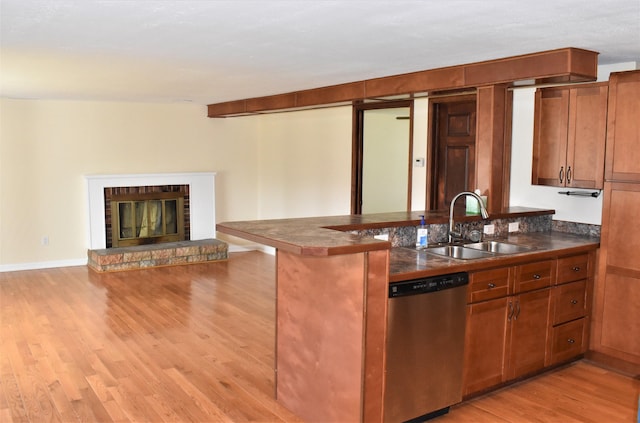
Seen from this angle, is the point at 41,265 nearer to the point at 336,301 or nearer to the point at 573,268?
the point at 336,301

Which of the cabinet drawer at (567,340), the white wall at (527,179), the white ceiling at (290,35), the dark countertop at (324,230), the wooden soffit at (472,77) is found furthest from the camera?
the white wall at (527,179)

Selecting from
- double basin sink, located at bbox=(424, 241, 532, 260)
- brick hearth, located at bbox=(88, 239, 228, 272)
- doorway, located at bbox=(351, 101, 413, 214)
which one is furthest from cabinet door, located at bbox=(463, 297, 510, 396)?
brick hearth, located at bbox=(88, 239, 228, 272)

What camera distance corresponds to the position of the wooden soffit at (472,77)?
3.69 metres

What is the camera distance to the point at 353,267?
305cm

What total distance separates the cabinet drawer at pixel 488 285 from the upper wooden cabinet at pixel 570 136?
4.14 feet

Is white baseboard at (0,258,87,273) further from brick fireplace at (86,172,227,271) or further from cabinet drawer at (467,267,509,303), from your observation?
cabinet drawer at (467,267,509,303)

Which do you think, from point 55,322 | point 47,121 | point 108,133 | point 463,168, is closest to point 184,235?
point 108,133

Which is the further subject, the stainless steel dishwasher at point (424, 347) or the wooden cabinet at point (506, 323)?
the wooden cabinet at point (506, 323)

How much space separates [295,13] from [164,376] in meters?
2.63

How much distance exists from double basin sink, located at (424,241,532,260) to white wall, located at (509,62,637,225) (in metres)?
0.94

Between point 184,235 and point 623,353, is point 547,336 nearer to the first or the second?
point 623,353

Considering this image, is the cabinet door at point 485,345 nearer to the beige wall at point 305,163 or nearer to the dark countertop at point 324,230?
the dark countertop at point 324,230

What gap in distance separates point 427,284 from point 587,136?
2030mm

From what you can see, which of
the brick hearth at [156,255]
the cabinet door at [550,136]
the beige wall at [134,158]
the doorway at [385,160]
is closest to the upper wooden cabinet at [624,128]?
the cabinet door at [550,136]
